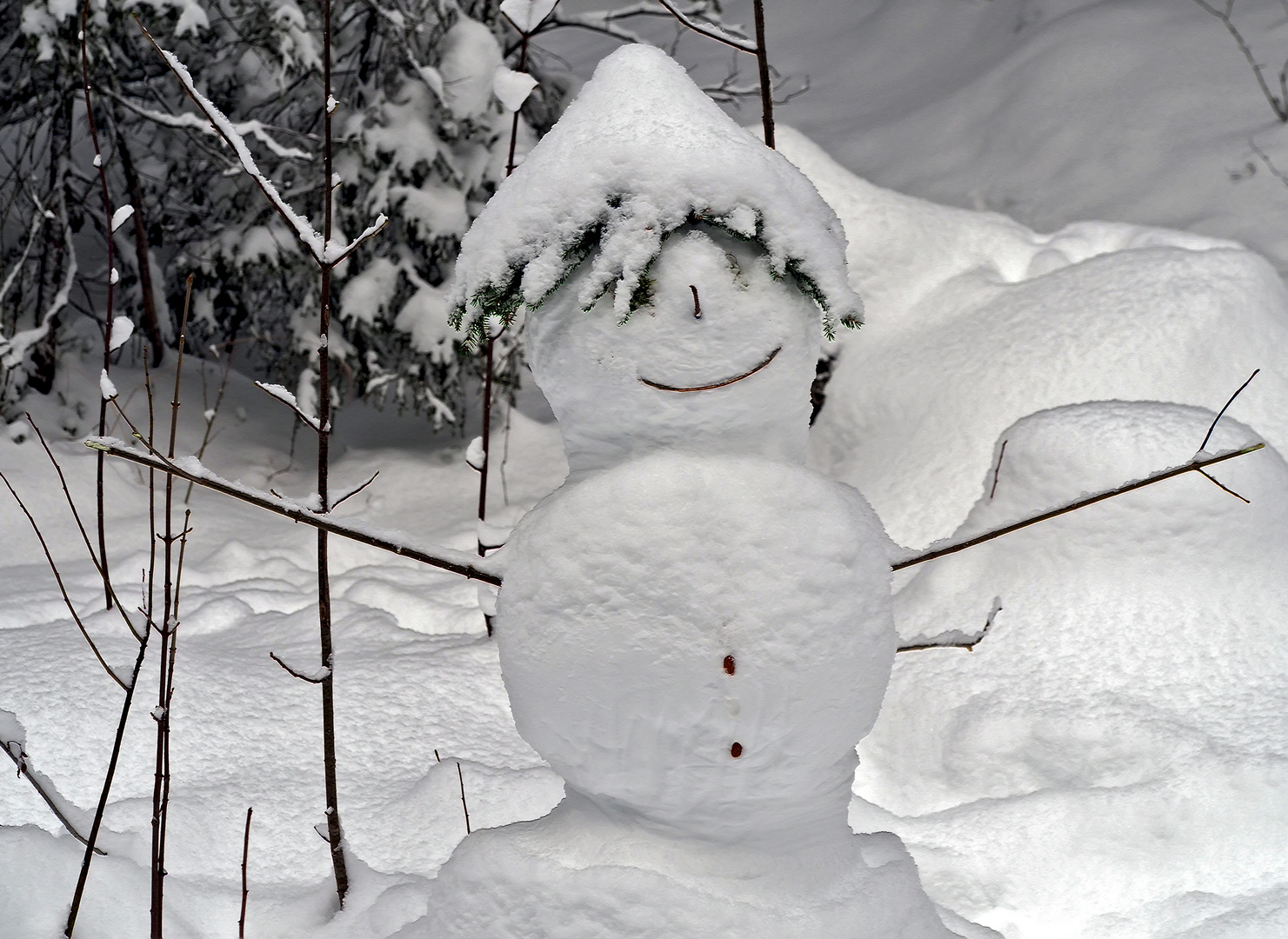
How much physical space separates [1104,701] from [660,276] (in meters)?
1.77

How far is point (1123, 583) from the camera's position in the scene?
2.63m

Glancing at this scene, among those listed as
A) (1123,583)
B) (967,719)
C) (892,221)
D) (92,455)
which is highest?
(892,221)

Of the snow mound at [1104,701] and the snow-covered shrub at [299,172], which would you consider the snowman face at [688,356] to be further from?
the snow-covered shrub at [299,172]

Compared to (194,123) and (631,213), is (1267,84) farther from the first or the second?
(631,213)

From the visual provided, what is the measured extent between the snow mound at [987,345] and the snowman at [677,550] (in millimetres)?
1944

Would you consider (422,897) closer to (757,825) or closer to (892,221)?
(757,825)

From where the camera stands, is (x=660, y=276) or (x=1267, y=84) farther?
(x=1267, y=84)

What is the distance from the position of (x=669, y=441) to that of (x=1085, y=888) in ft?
4.40

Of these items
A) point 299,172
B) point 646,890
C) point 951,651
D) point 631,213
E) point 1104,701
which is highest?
point 631,213

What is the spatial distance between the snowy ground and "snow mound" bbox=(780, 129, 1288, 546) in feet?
0.04

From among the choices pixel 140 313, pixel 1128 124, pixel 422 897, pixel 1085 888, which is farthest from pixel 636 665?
pixel 1128 124

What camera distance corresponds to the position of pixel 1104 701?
2.45 metres

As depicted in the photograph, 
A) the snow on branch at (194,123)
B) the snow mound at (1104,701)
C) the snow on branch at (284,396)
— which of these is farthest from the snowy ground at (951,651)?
the snow on branch at (194,123)

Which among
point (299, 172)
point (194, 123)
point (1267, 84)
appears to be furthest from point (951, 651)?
point (1267, 84)
